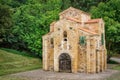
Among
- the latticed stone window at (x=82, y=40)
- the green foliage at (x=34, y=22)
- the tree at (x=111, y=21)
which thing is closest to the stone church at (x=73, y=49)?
the latticed stone window at (x=82, y=40)

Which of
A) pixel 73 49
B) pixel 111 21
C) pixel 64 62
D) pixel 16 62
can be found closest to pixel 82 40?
pixel 73 49

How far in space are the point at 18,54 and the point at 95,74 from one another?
755 inches

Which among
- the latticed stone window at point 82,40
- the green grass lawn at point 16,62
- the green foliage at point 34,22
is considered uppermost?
the green foliage at point 34,22

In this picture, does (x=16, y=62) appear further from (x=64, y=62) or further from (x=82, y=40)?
(x=82, y=40)

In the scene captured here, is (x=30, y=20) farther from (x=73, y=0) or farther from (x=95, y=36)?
(x=73, y=0)

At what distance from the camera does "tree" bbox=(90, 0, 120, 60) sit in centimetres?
5153

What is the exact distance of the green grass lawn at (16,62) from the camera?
42894mm

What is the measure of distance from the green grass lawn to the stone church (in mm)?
4107

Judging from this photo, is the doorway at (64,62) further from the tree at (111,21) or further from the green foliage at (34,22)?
the tree at (111,21)

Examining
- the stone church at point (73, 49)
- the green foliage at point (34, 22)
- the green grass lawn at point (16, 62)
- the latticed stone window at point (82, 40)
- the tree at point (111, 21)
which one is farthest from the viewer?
the green foliage at point (34, 22)

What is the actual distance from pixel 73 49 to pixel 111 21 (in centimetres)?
1334

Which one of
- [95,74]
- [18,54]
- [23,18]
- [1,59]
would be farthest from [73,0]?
[95,74]

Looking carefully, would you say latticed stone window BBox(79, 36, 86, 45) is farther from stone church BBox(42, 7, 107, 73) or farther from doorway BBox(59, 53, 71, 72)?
doorway BBox(59, 53, 71, 72)

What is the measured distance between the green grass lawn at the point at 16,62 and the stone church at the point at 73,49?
411 centimetres
